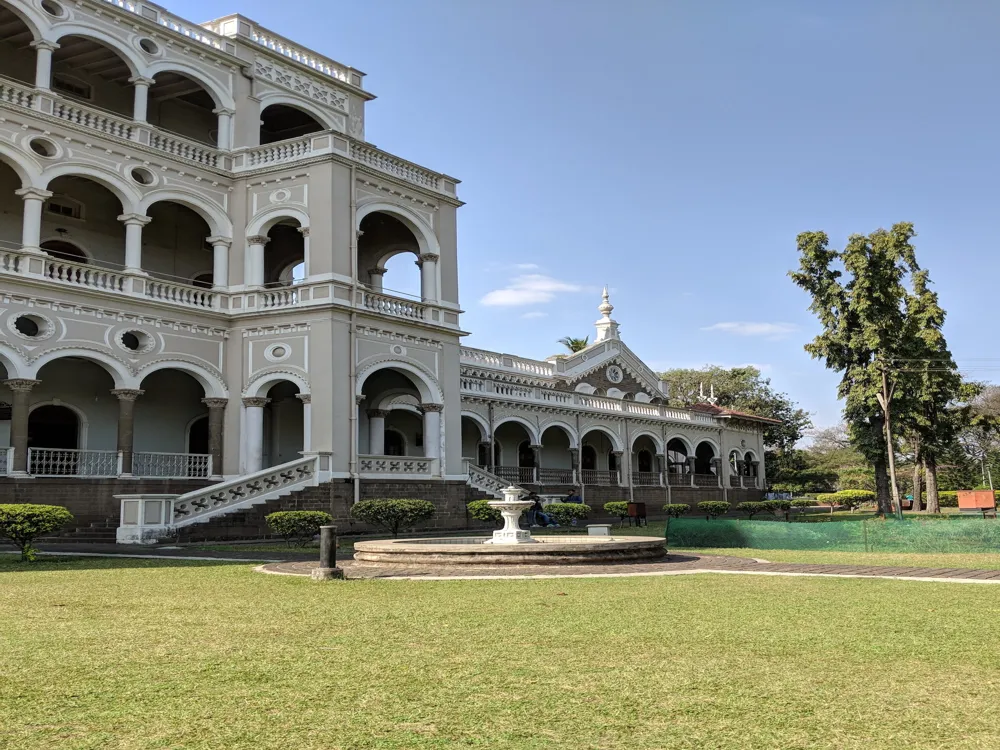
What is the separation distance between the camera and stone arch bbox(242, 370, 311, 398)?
76.7ft

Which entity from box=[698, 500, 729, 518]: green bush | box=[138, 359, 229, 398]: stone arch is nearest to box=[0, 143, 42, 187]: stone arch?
box=[138, 359, 229, 398]: stone arch

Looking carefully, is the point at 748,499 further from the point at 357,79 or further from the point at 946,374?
the point at 357,79

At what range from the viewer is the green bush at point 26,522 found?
46.9 ft

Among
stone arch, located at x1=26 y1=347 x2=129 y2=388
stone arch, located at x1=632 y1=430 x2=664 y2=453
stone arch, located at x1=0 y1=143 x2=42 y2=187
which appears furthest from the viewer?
stone arch, located at x1=632 y1=430 x2=664 y2=453

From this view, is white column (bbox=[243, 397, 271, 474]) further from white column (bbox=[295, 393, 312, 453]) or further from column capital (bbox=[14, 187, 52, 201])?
column capital (bbox=[14, 187, 52, 201])

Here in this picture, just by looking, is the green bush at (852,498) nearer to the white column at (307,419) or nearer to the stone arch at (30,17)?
the white column at (307,419)

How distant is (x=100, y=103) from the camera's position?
25.3 metres

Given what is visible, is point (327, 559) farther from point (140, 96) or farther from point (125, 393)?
point (140, 96)

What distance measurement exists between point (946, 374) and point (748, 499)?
13613mm

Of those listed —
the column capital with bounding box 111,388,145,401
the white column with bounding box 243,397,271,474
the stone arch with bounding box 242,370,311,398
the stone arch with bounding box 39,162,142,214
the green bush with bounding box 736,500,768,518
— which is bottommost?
the green bush with bounding box 736,500,768,518

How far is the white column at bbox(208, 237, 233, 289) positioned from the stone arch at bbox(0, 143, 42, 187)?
461 centimetres

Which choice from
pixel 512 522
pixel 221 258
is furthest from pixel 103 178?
pixel 512 522

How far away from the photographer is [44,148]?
2173cm

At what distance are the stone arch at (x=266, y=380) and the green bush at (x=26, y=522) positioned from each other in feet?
30.3
